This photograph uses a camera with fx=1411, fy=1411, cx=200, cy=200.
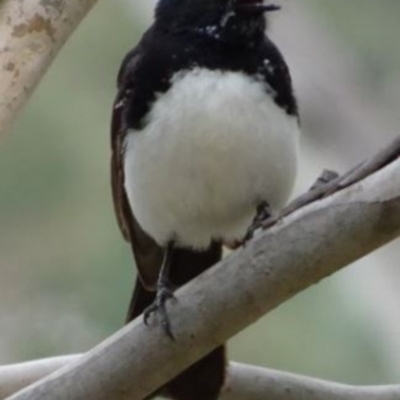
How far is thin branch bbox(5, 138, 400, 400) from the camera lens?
2006 mm

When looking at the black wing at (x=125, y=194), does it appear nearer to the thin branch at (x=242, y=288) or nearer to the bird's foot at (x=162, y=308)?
the bird's foot at (x=162, y=308)

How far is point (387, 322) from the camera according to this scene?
5.27 m

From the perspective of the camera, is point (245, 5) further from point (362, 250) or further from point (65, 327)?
point (65, 327)

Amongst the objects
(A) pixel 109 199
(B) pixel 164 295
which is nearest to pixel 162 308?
(B) pixel 164 295

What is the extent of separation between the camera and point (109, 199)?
20.4ft

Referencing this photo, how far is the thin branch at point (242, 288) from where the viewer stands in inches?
79.0

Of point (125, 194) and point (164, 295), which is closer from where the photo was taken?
point (164, 295)

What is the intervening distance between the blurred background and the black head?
2089 millimetres

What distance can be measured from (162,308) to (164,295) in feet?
0.61

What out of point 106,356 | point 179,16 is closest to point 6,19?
point 179,16

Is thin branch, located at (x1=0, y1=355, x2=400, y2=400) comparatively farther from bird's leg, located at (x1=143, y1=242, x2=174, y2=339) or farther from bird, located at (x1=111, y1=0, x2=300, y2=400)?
bird's leg, located at (x1=143, y1=242, x2=174, y2=339)

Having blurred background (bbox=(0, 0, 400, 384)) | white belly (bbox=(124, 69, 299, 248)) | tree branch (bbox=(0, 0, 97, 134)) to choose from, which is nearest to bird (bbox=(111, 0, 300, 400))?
white belly (bbox=(124, 69, 299, 248))

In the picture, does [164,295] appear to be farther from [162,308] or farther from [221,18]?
[221,18]

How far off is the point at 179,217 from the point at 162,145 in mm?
214
